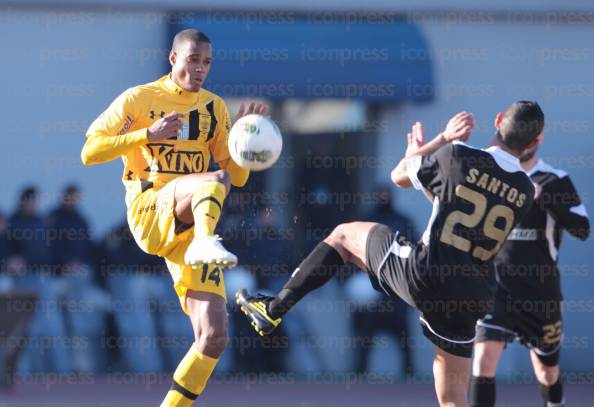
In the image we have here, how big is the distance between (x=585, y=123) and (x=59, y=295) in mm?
5809

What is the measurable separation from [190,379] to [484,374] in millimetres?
2375

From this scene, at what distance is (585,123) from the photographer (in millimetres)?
11938

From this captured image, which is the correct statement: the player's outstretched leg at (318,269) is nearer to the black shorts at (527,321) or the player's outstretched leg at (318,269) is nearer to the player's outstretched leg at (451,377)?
the player's outstretched leg at (451,377)

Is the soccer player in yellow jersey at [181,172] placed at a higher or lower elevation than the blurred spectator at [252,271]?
higher

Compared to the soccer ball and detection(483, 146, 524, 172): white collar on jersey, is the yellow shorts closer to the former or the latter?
the soccer ball

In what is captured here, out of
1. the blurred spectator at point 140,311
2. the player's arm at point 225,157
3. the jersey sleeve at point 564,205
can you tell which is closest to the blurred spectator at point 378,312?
the blurred spectator at point 140,311

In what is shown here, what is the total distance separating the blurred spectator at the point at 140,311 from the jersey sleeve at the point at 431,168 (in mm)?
5766

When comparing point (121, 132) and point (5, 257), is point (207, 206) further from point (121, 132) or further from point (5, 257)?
point (5, 257)

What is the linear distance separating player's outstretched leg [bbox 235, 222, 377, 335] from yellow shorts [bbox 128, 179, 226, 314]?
0.49 metres

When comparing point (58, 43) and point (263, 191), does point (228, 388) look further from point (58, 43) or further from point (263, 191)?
point (58, 43)

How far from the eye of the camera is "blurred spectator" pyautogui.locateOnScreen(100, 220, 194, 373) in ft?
37.0

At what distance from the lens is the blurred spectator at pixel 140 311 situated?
11266 mm

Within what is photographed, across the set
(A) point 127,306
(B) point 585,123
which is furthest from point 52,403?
(B) point 585,123

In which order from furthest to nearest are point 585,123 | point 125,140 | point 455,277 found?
1. point 585,123
2. point 125,140
3. point 455,277
